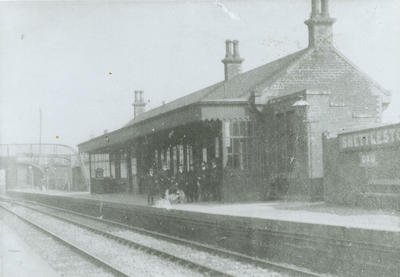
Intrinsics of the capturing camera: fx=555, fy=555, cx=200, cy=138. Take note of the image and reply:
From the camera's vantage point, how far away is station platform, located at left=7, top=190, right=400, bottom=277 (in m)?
7.14

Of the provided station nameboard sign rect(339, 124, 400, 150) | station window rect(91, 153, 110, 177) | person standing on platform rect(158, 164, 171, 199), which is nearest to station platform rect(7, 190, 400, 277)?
station nameboard sign rect(339, 124, 400, 150)

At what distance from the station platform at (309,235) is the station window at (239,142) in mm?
1453

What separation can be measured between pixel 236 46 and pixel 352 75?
7.50 meters

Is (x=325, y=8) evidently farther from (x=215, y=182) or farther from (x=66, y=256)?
(x=66, y=256)

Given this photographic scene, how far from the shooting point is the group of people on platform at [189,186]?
16016 mm

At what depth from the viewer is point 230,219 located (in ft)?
34.7

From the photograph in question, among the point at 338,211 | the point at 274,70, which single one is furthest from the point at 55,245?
the point at 274,70

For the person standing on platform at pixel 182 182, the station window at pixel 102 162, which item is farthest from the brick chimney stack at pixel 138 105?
the person standing on platform at pixel 182 182

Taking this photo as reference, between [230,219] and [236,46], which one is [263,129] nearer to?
[230,219]

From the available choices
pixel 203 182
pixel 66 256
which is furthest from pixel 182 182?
pixel 66 256

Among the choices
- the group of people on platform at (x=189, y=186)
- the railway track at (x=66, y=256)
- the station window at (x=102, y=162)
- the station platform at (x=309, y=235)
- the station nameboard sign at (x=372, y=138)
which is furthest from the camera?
the station window at (x=102, y=162)

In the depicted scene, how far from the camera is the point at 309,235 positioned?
8.27 m

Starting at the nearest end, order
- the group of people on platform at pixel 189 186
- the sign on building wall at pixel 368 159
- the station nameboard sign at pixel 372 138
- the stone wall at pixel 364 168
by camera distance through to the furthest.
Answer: the station nameboard sign at pixel 372 138, the stone wall at pixel 364 168, the sign on building wall at pixel 368 159, the group of people on platform at pixel 189 186

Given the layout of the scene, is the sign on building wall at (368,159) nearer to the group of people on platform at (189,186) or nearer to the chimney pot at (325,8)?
the group of people on platform at (189,186)
